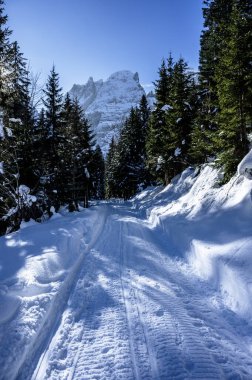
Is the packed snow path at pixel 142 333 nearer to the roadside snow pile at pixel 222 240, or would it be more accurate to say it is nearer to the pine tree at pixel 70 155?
the roadside snow pile at pixel 222 240

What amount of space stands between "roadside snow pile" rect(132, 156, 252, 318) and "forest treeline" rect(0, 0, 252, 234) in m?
2.58

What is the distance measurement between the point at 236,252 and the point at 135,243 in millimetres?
4876

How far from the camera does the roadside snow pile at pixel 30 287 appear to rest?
4.05 m

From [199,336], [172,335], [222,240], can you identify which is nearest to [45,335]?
[172,335]

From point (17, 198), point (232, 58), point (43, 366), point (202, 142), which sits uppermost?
point (232, 58)

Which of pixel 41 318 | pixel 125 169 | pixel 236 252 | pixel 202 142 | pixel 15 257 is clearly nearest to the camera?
pixel 41 318

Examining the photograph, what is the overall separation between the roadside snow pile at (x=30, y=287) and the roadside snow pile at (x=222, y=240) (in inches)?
134

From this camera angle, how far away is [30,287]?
19.3ft

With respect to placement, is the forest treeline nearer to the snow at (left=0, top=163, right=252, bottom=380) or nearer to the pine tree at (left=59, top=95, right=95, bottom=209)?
the pine tree at (left=59, top=95, right=95, bottom=209)

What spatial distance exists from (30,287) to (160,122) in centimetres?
2433

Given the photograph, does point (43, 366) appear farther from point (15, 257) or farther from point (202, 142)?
point (202, 142)

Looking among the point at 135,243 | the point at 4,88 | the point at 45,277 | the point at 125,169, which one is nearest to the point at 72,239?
the point at 135,243

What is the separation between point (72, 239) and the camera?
1070cm

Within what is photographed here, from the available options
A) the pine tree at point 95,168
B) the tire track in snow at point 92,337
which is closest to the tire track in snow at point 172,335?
the tire track in snow at point 92,337
